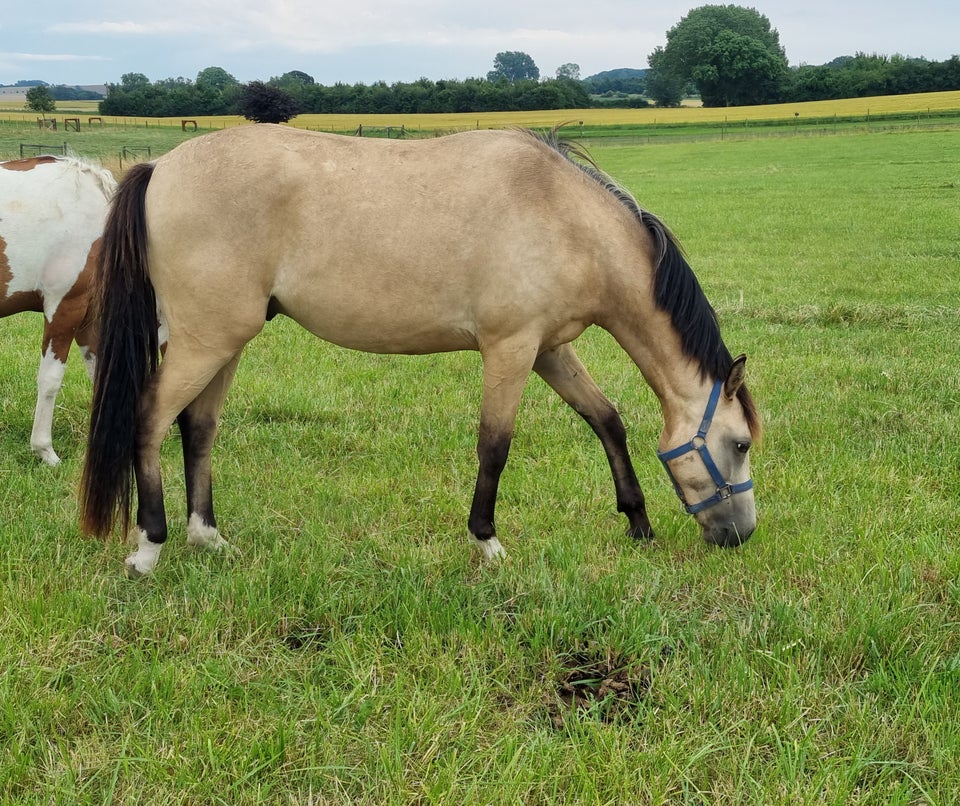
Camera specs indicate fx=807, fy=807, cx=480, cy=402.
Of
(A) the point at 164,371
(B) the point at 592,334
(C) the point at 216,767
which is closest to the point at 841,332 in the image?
(B) the point at 592,334

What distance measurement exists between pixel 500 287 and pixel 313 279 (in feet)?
3.00

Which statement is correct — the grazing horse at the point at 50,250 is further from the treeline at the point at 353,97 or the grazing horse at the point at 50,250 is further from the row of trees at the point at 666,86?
the treeline at the point at 353,97

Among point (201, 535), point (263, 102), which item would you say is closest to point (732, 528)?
point (201, 535)

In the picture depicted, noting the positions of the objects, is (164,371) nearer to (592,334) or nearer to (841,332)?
(592,334)

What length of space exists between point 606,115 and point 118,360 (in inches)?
2792

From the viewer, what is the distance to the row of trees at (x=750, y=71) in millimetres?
73875

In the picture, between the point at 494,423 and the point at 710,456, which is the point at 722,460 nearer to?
the point at 710,456

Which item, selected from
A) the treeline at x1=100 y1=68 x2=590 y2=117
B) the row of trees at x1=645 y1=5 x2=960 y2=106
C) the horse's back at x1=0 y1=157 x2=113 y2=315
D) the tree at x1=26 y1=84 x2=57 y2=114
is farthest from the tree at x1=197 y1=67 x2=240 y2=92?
the horse's back at x1=0 y1=157 x2=113 y2=315

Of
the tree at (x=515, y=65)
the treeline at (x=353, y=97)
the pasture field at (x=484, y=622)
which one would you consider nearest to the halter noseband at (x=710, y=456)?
the pasture field at (x=484, y=622)

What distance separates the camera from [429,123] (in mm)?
52781

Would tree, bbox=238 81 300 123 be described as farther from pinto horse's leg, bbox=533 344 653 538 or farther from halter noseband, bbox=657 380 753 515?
halter noseband, bbox=657 380 753 515

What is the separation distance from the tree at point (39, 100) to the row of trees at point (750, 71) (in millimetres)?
64308

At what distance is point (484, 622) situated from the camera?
343 centimetres

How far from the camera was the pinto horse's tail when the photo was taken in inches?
152
